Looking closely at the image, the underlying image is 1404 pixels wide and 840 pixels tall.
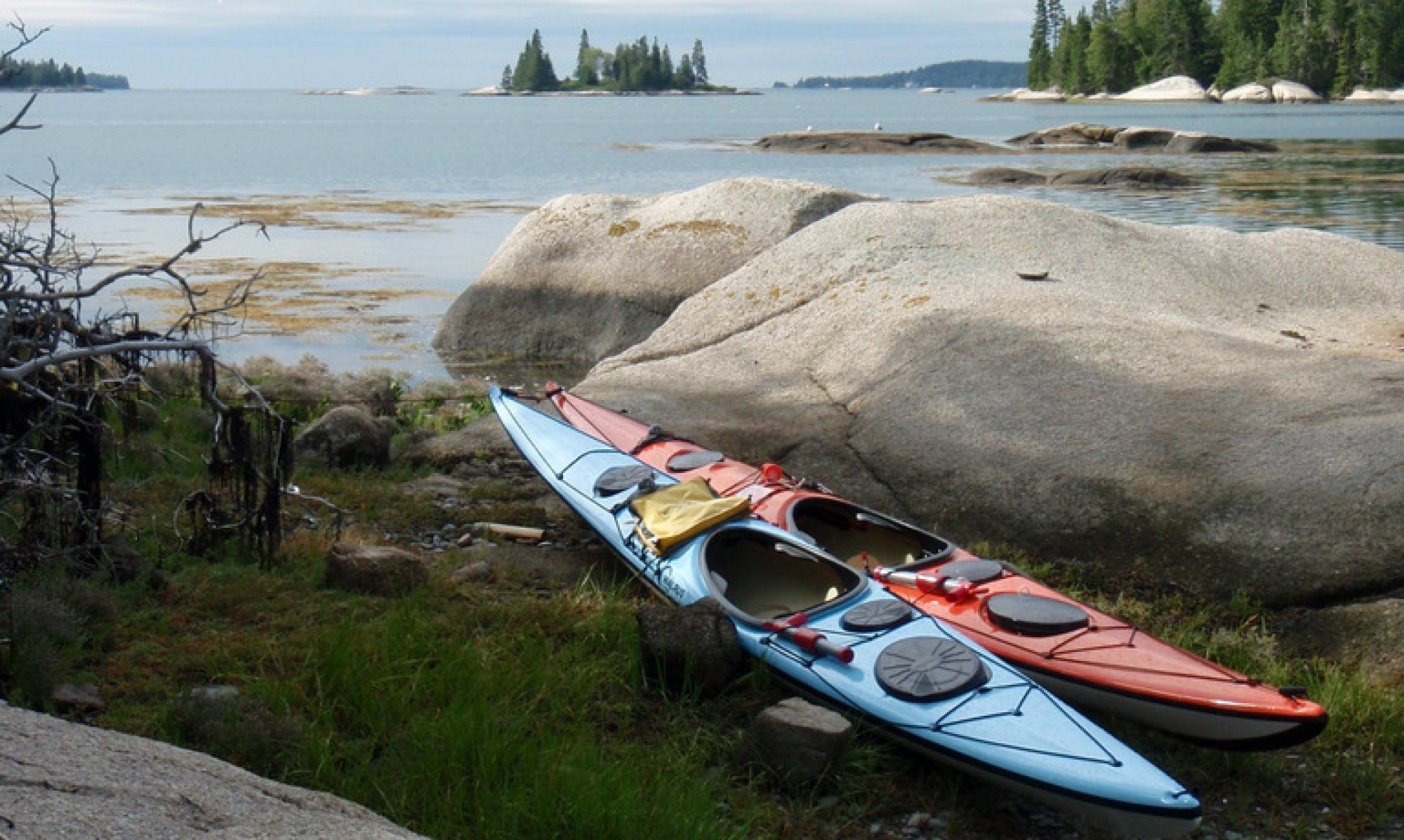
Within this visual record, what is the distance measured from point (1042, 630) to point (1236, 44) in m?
106

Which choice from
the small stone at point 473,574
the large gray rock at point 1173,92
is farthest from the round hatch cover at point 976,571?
the large gray rock at point 1173,92

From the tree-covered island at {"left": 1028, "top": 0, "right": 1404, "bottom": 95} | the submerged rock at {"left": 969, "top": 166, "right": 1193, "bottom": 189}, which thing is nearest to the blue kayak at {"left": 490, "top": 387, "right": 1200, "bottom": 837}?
the submerged rock at {"left": 969, "top": 166, "right": 1193, "bottom": 189}

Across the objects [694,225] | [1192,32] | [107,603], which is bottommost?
[107,603]

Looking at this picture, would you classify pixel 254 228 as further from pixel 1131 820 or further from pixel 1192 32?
pixel 1192 32

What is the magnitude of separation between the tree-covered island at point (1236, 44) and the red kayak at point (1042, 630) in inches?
3667

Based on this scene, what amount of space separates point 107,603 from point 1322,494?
19.3 ft

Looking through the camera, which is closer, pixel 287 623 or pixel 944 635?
pixel 944 635

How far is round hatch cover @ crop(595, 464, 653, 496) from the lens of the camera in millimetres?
7691

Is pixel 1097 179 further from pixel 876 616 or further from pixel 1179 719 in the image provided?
pixel 1179 719

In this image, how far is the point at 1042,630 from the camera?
604 centimetres

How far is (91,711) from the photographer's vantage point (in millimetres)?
5250

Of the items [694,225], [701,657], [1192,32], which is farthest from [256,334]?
[1192,32]

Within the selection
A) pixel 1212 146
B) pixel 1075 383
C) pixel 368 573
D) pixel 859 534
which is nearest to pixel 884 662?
pixel 859 534

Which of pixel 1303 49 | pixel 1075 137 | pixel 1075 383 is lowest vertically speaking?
pixel 1075 383
